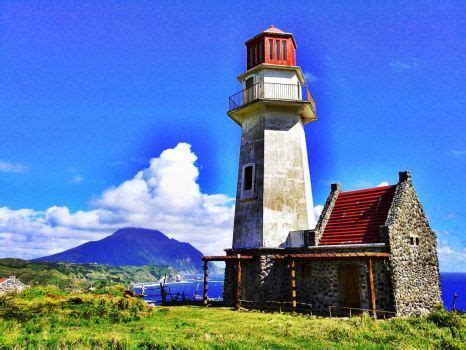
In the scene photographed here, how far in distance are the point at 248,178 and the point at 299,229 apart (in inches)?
182

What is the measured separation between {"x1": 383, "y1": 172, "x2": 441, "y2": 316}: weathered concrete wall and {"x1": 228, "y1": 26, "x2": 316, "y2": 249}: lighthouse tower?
5.61 metres

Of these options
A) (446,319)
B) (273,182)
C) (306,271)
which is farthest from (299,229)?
(446,319)

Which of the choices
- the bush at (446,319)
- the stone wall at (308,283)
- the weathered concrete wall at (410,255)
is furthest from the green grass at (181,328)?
the weathered concrete wall at (410,255)

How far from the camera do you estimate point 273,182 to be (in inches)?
898

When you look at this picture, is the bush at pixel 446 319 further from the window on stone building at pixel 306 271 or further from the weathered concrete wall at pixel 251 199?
the weathered concrete wall at pixel 251 199

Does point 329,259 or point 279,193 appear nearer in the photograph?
point 329,259

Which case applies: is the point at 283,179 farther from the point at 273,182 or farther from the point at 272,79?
the point at 272,79

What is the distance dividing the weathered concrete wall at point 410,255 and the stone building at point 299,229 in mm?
52

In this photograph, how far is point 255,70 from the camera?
2469 centimetres

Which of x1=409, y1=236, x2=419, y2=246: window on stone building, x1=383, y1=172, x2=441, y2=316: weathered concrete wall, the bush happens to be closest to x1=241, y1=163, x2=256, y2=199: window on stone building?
x1=383, y1=172, x2=441, y2=316: weathered concrete wall

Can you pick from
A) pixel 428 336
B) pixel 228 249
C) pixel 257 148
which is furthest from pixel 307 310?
pixel 257 148

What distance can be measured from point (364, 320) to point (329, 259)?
11.8ft

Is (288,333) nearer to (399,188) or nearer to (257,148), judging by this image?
(399,188)

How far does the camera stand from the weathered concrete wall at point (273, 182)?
2209 centimetres
